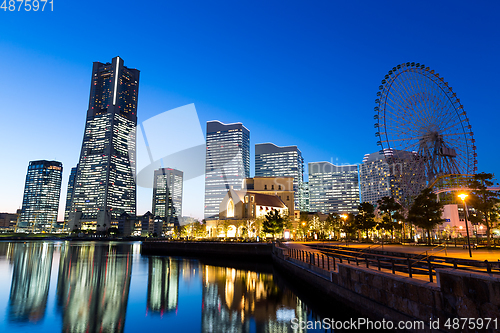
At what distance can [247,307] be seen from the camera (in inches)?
931

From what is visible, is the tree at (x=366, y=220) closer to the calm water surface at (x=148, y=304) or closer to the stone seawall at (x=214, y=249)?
the stone seawall at (x=214, y=249)

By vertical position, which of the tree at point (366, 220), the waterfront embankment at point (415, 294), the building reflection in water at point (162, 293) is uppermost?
the tree at point (366, 220)

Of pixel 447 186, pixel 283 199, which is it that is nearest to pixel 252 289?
pixel 447 186

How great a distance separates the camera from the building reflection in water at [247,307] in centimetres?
1905

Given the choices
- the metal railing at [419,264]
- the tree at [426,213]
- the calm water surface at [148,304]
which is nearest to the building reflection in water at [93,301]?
the calm water surface at [148,304]

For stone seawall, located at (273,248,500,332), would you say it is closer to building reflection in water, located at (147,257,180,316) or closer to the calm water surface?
the calm water surface

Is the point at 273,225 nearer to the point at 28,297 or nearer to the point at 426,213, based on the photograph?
the point at 426,213

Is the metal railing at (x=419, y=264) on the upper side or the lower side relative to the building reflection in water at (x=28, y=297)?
upper

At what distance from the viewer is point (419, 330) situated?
463 inches

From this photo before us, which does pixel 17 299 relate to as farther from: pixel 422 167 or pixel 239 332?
pixel 422 167

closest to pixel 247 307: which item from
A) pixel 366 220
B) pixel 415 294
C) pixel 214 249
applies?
pixel 415 294

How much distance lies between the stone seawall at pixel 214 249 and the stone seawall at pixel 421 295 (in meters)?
44.4

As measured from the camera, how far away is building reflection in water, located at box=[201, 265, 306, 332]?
19.0 meters

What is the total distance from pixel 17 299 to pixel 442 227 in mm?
98981
